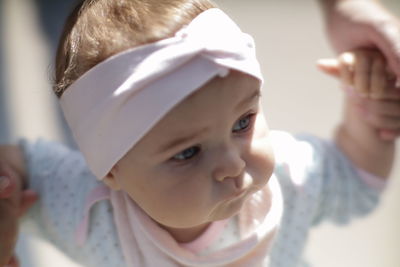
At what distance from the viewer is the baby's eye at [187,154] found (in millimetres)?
621

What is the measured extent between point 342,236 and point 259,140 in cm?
50

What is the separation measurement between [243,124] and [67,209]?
305 millimetres

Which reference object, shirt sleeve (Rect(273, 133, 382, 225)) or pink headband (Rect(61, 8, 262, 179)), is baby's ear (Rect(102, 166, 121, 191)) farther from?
shirt sleeve (Rect(273, 133, 382, 225))

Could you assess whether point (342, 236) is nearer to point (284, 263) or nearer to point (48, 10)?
point (284, 263)

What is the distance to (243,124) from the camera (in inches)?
25.5

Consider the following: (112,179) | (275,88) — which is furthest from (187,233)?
(275,88)

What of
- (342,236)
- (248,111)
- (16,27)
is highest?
(248,111)

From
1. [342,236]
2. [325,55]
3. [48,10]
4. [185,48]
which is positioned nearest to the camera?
[185,48]

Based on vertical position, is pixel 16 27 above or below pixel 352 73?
below

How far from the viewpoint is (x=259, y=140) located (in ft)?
2.14

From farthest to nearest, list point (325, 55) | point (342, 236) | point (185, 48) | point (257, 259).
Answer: point (325, 55) < point (342, 236) < point (257, 259) < point (185, 48)

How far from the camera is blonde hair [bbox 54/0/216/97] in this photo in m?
0.59

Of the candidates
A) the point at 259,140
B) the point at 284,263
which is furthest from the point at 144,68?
the point at 284,263

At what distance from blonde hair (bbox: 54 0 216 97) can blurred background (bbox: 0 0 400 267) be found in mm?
463
